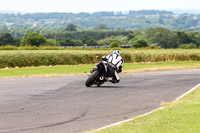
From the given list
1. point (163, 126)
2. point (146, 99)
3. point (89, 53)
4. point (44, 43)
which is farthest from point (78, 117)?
point (44, 43)

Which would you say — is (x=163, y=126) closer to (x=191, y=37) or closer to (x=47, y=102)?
(x=47, y=102)

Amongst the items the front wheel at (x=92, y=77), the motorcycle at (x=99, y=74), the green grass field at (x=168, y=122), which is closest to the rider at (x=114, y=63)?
the motorcycle at (x=99, y=74)

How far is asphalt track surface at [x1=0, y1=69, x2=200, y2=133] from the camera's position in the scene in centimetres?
1131

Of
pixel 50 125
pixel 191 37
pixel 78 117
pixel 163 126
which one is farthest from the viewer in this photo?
pixel 191 37

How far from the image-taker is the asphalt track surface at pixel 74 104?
1131 centimetres

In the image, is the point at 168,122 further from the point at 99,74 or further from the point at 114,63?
the point at 114,63

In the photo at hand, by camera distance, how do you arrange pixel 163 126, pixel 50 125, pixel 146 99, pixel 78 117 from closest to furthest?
pixel 163 126
pixel 50 125
pixel 78 117
pixel 146 99

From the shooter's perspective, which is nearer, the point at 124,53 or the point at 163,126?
the point at 163,126

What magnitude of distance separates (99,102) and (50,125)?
13.6 feet

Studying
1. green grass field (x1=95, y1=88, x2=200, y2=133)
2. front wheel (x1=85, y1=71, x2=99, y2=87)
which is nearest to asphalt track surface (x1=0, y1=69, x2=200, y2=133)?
front wheel (x1=85, y1=71, x2=99, y2=87)

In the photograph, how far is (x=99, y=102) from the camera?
596 inches

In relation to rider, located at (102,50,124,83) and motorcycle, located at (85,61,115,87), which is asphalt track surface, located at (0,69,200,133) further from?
rider, located at (102,50,124,83)

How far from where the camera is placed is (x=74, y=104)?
14625mm

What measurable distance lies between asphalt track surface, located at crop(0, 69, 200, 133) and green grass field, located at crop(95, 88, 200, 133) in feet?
2.52
